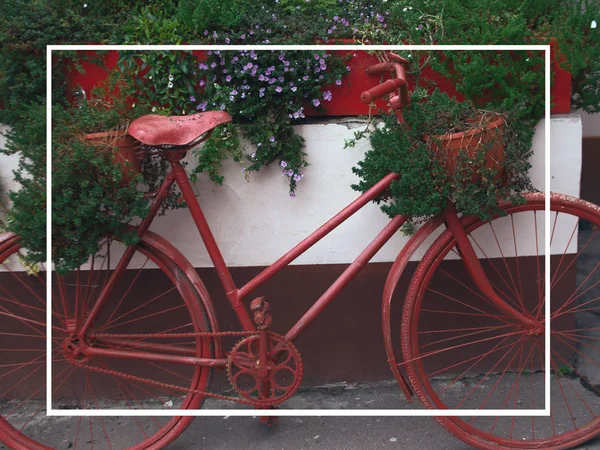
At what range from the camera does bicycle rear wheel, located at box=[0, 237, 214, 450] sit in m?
3.14

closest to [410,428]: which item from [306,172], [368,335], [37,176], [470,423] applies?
[470,423]

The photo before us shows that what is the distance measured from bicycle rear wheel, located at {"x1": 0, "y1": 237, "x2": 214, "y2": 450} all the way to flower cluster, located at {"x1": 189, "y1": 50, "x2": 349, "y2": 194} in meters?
0.74

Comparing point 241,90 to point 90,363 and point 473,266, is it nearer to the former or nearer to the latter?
point 473,266

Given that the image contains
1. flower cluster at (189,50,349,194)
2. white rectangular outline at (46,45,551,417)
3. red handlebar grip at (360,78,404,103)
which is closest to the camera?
red handlebar grip at (360,78,404,103)

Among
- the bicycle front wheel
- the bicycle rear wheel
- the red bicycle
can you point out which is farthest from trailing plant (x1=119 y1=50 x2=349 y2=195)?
the bicycle front wheel

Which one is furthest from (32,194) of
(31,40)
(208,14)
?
(208,14)

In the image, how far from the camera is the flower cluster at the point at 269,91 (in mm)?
3020

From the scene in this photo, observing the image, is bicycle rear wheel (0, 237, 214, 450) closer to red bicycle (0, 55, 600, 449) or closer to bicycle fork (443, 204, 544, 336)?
red bicycle (0, 55, 600, 449)

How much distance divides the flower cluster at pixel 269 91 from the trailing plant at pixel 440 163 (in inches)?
18.1

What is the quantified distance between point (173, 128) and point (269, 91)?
1.83 feet

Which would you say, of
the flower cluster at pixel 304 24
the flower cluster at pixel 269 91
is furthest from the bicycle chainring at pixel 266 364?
the flower cluster at pixel 304 24

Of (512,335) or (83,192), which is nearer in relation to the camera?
(83,192)

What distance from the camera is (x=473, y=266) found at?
9.32ft

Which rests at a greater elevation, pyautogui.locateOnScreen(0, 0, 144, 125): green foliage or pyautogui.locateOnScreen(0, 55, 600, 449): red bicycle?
pyautogui.locateOnScreen(0, 0, 144, 125): green foliage
